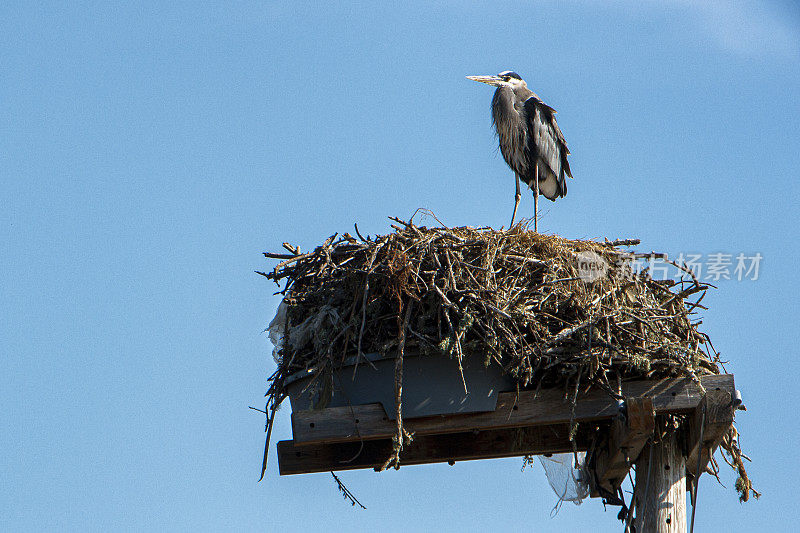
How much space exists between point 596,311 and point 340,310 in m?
1.21

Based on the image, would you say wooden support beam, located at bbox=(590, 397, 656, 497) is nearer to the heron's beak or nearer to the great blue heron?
the great blue heron

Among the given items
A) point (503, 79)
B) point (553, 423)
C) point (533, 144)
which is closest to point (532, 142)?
point (533, 144)

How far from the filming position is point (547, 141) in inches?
319

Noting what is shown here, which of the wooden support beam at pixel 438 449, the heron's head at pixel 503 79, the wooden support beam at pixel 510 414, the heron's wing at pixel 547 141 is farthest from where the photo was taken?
the heron's head at pixel 503 79

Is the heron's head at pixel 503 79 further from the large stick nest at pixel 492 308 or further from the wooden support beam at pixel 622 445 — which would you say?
the wooden support beam at pixel 622 445

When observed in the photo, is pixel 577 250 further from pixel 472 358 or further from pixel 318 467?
pixel 318 467

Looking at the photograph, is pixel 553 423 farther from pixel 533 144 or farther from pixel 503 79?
pixel 503 79

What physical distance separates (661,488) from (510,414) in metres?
0.73

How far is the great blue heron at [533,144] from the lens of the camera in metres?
8.07

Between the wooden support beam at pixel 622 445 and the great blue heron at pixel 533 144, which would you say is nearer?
the wooden support beam at pixel 622 445

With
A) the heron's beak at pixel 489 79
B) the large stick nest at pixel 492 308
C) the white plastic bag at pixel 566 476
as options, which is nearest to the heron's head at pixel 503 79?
the heron's beak at pixel 489 79

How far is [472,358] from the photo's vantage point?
4281 mm

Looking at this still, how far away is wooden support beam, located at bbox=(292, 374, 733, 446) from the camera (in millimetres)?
4172

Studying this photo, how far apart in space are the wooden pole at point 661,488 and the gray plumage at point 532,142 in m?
4.12
